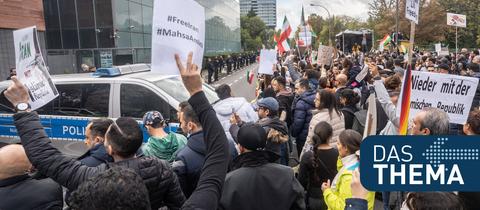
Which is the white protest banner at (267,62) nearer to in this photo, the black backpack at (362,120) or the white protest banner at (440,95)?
the black backpack at (362,120)

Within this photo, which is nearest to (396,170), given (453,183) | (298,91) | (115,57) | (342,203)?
(453,183)

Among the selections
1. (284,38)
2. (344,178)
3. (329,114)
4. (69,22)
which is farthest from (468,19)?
(344,178)

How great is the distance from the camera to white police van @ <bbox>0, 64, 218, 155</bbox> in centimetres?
600

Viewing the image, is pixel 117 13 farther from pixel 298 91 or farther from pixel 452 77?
pixel 452 77

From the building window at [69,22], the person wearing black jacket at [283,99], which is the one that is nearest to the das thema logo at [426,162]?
the person wearing black jacket at [283,99]

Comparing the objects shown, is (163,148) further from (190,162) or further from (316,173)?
(316,173)

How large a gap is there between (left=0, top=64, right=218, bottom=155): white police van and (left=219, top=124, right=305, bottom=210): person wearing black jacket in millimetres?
2987

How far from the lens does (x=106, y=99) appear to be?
20.4ft

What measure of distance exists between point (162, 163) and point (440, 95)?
2561mm

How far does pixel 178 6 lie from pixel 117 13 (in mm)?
25897

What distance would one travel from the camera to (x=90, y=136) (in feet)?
11.6

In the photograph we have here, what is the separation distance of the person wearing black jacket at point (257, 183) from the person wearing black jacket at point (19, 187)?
1138 millimetres

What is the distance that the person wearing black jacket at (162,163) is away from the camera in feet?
6.22

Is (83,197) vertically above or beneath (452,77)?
beneath
